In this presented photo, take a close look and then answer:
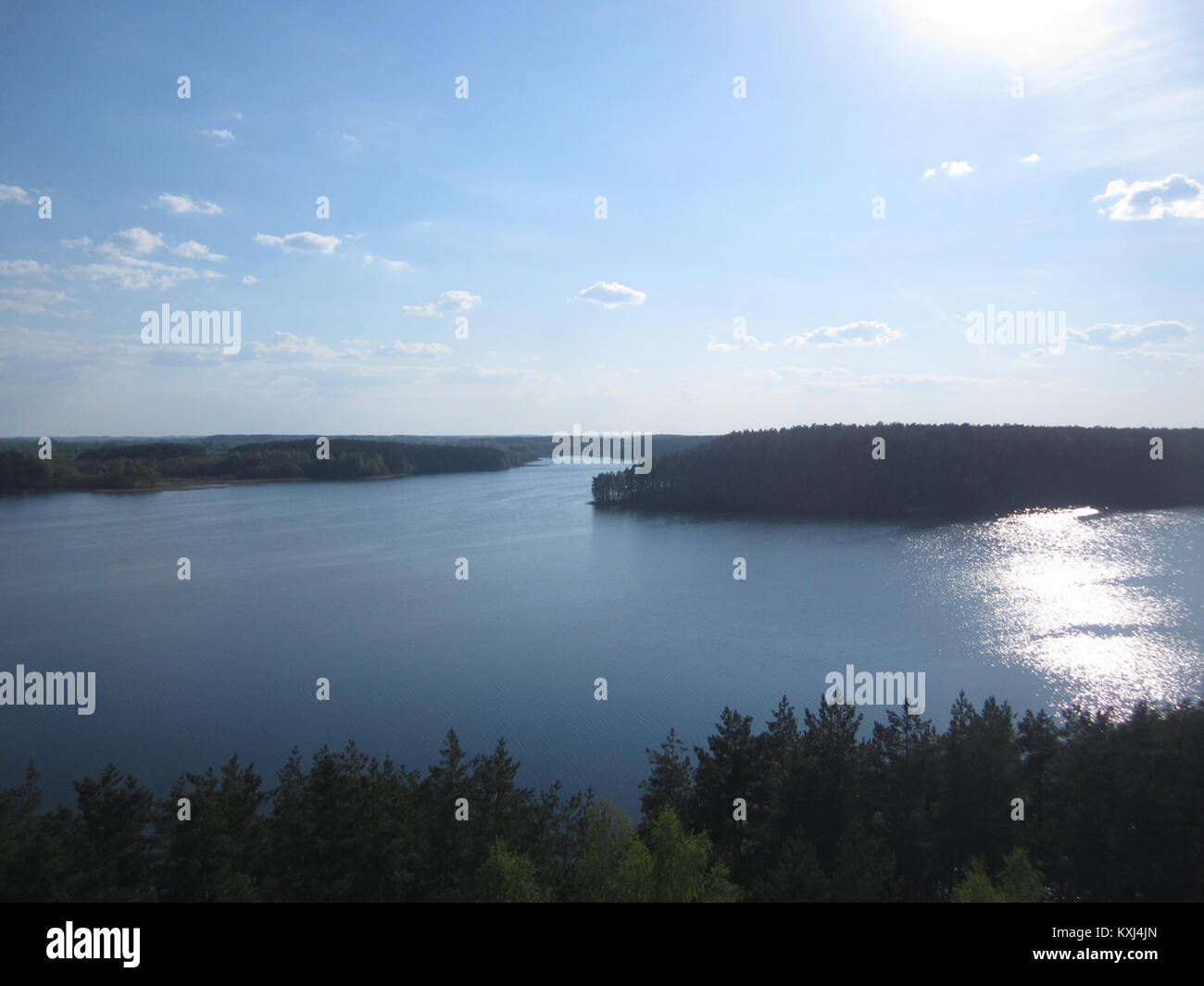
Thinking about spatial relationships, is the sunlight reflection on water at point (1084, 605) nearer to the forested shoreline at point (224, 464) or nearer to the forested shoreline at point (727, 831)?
the forested shoreline at point (727, 831)

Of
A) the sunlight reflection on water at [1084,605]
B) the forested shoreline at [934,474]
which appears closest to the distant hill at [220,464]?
the forested shoreline at [934,474]

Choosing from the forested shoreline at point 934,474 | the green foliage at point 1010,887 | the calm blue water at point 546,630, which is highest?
the forested shoreline at point 934,474

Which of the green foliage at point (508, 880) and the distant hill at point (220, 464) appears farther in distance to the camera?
the distant hill at point (220, 464)

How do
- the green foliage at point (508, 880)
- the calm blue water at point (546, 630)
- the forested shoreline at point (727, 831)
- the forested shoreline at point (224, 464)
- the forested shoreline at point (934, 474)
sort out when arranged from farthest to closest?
1. the forested shoreline at point (224, 464)
2. the forested shoreline at point (934, 474)
3. the calm blue water at point (546, 630)
4. the forested shoreline at point (727, 831)
5. the green foliage at point (508, 880)

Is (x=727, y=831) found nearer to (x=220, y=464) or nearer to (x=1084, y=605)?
(x=1084, y=605)

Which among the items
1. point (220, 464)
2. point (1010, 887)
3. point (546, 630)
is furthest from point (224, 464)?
point (1010, 887)
